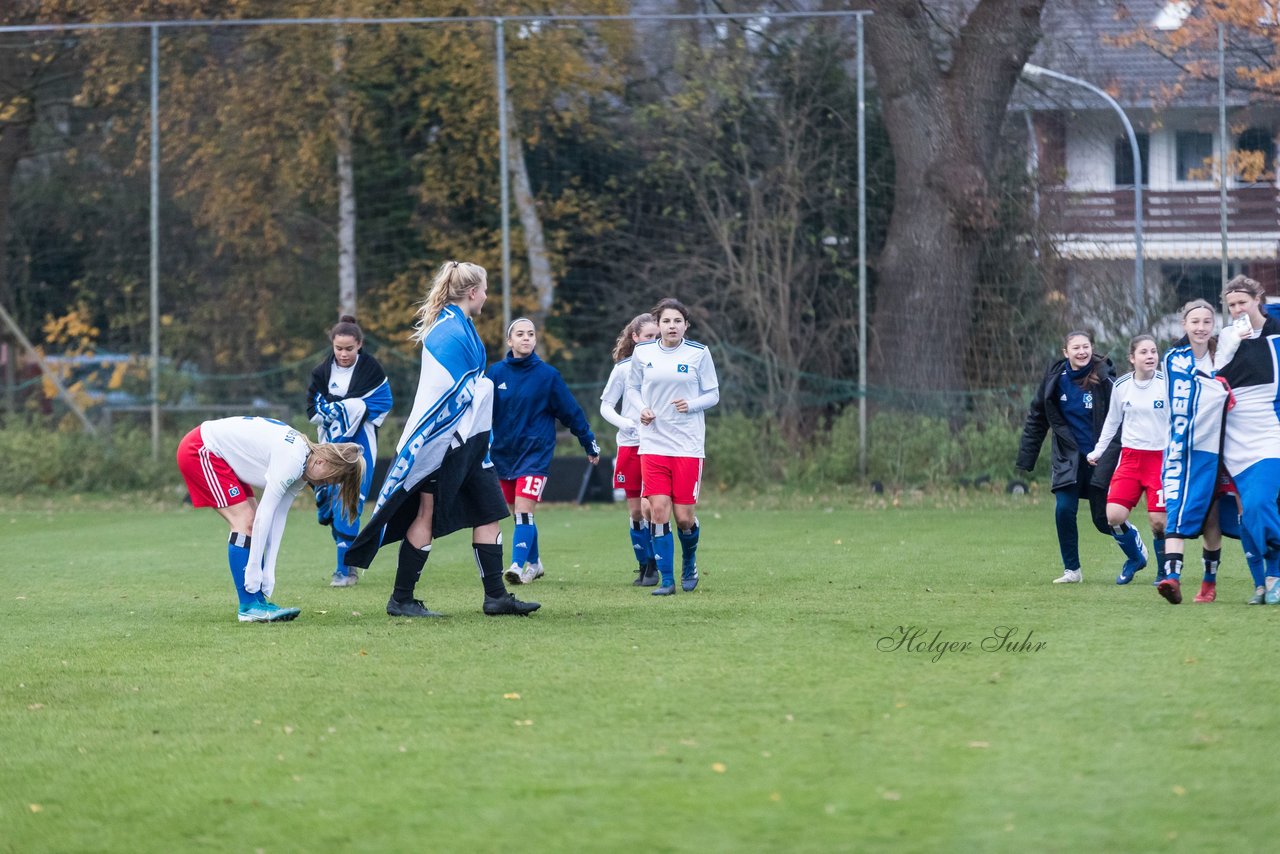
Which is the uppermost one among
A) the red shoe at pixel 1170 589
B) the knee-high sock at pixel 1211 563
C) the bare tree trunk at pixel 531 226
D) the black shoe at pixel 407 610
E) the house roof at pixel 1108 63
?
the house roof at pixel 1108 63

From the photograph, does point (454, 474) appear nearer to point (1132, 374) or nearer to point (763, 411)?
point (1132, 374)

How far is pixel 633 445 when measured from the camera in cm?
1096

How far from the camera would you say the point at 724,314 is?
19297mm

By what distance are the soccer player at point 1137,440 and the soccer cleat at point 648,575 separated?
2.86 m

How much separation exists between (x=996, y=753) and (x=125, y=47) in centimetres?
1775

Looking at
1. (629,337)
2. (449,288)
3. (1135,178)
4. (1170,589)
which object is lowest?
(1170,589)

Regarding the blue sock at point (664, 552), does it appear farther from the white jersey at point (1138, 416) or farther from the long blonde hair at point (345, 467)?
the white jersey at point (1138, 416)

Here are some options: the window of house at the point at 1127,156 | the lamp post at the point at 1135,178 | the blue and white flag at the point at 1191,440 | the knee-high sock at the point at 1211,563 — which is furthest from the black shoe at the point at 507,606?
the window of house at the point at 1127,156

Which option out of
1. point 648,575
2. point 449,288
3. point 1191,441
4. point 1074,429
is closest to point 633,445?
point 648,575

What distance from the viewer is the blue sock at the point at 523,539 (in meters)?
10.9

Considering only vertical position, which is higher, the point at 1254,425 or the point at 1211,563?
the point at 1254,425

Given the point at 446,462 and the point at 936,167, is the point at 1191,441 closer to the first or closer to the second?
the point at 446,462

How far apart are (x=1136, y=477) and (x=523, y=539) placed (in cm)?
399

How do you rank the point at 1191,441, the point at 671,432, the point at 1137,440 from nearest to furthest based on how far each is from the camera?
1. the point at 1191,441
2. the point at 671,432
3. the point at 1137,440
